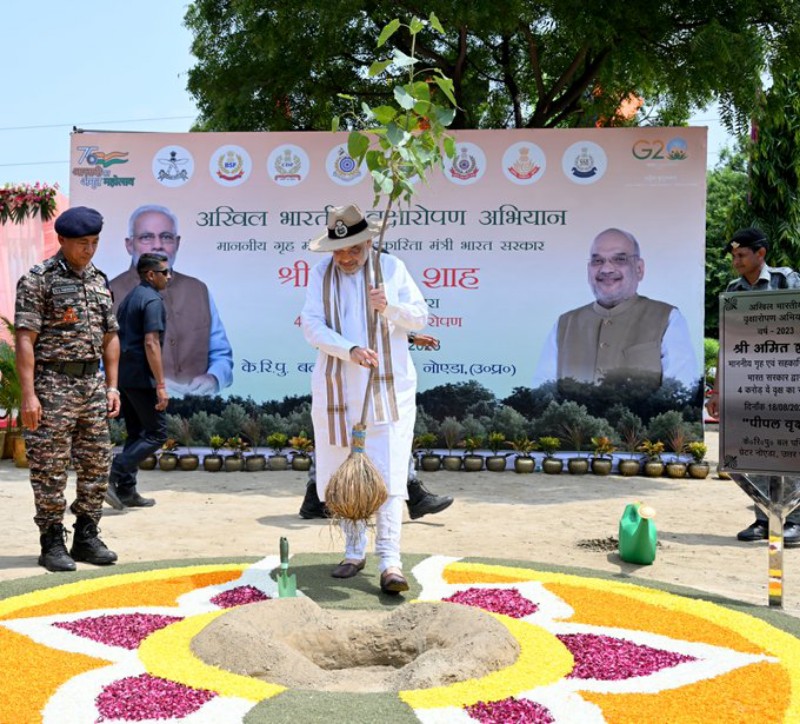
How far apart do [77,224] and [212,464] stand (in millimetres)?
6128

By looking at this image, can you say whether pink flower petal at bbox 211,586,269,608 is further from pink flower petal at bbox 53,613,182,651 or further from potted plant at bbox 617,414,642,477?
potted plant at bbox 617,414,642,477

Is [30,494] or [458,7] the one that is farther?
[458,7]

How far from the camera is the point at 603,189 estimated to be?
1180 centimetres

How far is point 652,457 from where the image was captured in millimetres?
11789

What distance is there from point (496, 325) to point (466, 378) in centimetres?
71

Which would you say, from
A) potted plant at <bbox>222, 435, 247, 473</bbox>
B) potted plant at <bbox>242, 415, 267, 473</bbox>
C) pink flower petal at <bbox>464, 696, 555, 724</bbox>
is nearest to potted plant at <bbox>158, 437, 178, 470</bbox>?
potted plant at <bbox>222, 435, 247, 473</bbox>

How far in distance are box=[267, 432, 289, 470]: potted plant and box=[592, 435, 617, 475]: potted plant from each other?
358cm

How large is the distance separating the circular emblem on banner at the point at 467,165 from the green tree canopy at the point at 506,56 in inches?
38.4

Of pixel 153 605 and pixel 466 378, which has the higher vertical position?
pixel 466 378

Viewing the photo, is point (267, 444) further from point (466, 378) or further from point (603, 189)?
point (603, 189)

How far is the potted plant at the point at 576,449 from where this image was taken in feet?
38.7

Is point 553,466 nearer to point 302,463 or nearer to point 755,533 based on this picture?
point 302,463

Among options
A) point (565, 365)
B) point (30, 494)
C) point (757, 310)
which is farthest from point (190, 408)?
point (757, 310)

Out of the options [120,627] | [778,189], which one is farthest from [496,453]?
[778,189]
